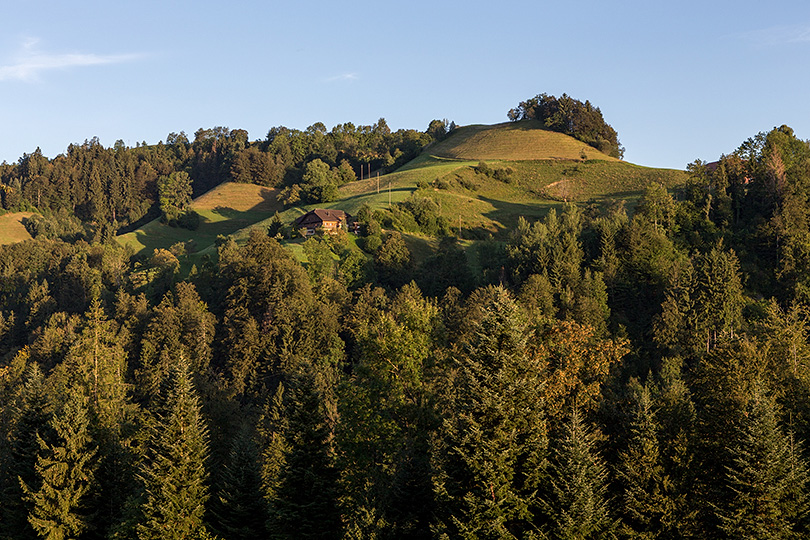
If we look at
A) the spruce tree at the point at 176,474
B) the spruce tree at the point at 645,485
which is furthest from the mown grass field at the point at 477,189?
the spruce tree at the point at 645,485

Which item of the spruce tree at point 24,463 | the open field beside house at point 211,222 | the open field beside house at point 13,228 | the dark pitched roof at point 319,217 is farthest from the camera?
the open field beside house at point 13,228

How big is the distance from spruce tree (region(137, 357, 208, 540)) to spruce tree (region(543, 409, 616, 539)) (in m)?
19.0

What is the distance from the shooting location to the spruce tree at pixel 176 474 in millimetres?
41750

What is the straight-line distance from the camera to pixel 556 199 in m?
156

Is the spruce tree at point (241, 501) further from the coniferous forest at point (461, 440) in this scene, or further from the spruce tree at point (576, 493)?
the spruce tree at point (576, 493)

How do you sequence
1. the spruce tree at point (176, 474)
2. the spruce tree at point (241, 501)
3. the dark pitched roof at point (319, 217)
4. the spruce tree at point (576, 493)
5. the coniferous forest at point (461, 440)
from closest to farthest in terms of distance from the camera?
the spruce tree at point (576, 493) → the coniferous forest at point (461, 440) → the spruce tree at point (176, 474) → the spruce tree at point (241, 501) → the dark pitched roof at point (319, 217)

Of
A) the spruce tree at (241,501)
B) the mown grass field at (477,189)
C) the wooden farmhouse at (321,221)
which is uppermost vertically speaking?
the mown grass field at (477,189)

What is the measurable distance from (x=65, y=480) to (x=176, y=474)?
29.3ft

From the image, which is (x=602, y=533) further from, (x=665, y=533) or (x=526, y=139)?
(x=526, y=139)

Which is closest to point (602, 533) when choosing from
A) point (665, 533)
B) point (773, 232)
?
point (665, 533)

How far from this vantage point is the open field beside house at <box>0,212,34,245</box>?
172m

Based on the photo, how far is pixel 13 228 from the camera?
17912 cm

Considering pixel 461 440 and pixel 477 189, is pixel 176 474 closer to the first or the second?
pixel 461 440

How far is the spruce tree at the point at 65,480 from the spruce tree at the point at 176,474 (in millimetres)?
5576
